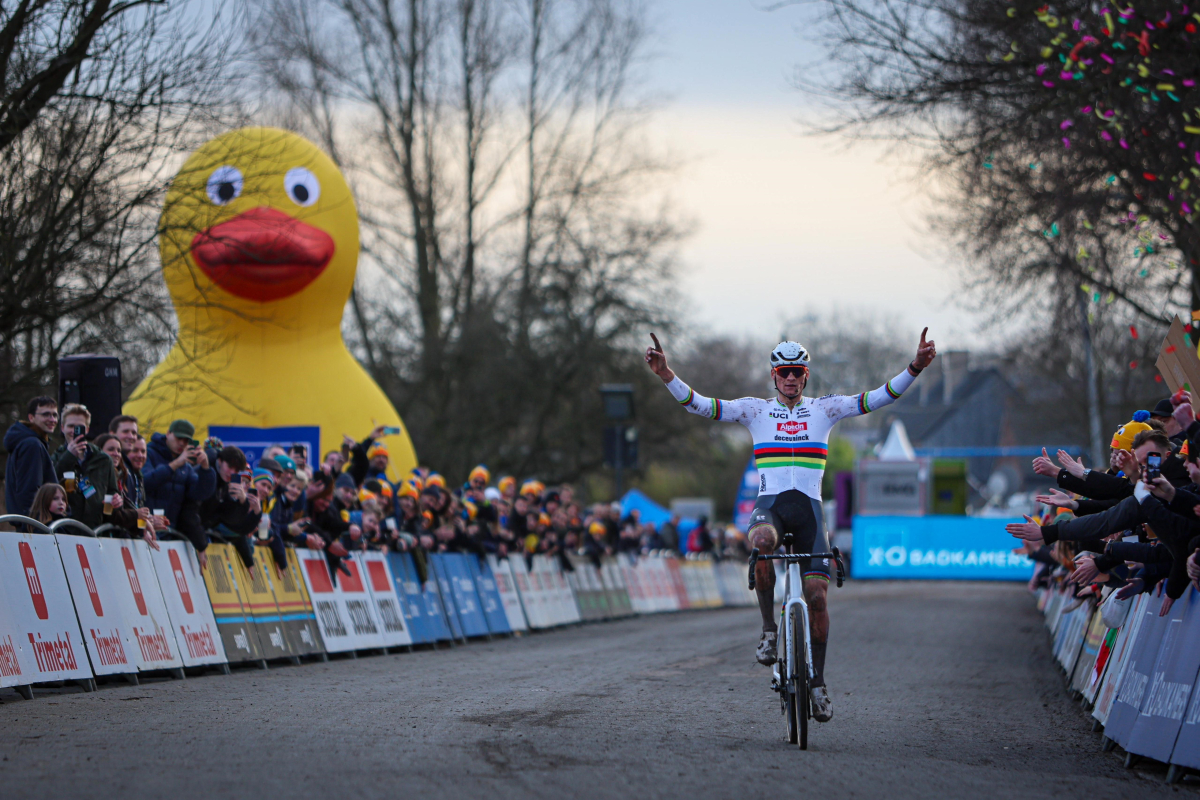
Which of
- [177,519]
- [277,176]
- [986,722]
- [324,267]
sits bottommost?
[986,722]

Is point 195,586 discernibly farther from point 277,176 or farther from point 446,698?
point 277,176

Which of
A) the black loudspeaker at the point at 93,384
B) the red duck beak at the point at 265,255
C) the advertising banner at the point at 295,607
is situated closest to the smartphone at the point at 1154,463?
the advertising banner at the point at 295,607

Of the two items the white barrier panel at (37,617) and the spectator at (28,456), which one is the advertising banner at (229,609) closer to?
the spectator at (28,456)

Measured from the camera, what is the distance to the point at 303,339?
61.8 feet

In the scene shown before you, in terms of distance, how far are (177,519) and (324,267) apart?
6.97 meters

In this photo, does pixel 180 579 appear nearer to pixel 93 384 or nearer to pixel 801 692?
pixel 93 384

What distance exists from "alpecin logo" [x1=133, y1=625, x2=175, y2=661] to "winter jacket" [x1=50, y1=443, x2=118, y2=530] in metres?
0.91

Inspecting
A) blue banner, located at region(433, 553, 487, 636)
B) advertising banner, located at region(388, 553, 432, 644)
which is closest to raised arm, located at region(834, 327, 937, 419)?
advertising banner, located at region(388, 553, 432, 644)

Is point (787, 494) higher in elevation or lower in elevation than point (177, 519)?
Result: lower

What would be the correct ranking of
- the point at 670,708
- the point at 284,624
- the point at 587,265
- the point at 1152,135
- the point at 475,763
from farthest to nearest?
the point at 587,265
the point at 1152,135
the point at 284,624
the point at 670,708
the point at 475,763

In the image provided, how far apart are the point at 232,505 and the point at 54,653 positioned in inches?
123

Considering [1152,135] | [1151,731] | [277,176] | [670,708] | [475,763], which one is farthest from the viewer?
[277,176]

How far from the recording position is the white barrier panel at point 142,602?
35.4ft

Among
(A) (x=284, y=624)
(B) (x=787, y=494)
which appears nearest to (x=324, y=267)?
(A) (x=284, y=624)
